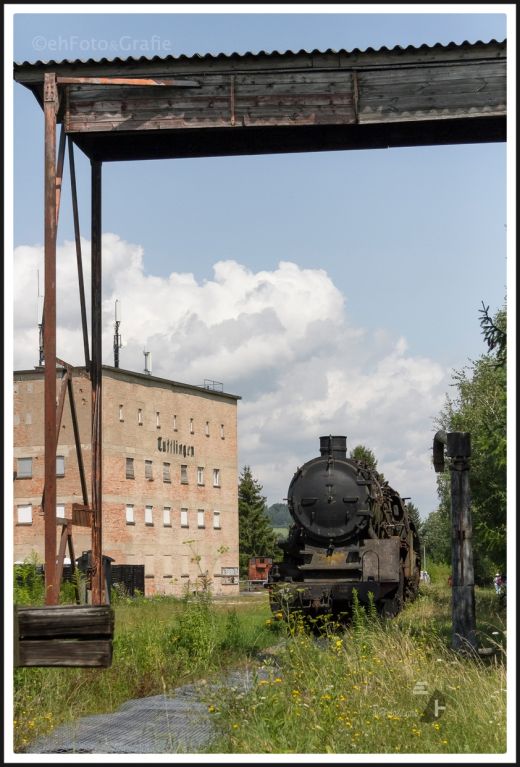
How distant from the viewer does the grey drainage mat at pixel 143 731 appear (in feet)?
25.6

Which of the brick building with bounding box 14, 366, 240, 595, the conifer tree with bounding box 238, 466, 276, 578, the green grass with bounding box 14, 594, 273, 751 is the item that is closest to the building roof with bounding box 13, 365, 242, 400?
the brick building with bounding box 14, 366, 240, 595

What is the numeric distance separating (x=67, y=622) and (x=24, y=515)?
39.5 metres

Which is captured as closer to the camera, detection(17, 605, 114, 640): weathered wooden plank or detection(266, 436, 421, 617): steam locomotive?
detection(17, 605, 114, 640): weathered wooden plank

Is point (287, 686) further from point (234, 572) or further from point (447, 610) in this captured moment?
point (234, 572)

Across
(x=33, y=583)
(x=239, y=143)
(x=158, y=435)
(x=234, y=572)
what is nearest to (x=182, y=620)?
(x=33, y=583)

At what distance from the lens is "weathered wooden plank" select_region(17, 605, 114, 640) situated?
7.72 m

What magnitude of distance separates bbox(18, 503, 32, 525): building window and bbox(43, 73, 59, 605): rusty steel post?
37214 mm

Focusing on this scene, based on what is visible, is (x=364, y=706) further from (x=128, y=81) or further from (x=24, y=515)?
(x=24, y=515)

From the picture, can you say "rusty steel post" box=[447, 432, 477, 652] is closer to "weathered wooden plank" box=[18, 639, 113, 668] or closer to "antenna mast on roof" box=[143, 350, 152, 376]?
"weathered wooden plank" box=[18, 639, 113, 668]

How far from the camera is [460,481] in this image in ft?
37.2

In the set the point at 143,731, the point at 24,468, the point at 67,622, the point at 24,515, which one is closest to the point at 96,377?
the point at 67,622

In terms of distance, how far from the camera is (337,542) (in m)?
18.3

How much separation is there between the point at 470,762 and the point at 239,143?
8.12 metres

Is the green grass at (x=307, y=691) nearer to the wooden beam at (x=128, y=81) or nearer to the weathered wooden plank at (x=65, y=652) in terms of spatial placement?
the weathered wooden plank at (x=65, y=652)
